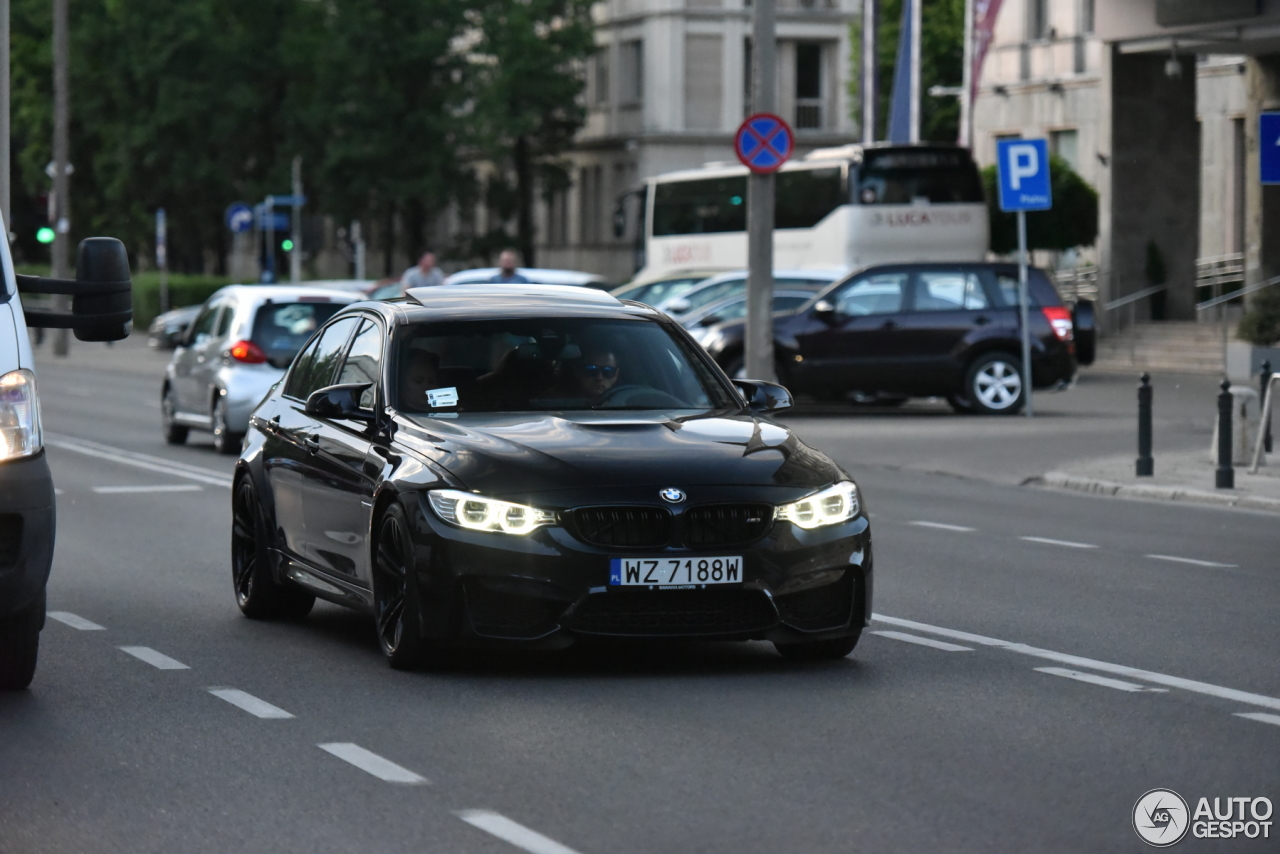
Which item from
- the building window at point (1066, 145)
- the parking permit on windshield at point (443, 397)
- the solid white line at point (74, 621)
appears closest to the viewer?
the parking permit on windshield at point (443, 397)

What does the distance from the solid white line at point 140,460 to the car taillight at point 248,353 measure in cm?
113

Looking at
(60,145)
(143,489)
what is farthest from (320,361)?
(60,145)

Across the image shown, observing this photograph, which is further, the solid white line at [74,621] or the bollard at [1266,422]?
the bollard at [1266,422]

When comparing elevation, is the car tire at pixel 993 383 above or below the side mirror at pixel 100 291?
below

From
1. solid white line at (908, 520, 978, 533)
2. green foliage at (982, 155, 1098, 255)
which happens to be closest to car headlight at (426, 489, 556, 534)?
solid white line at (908, 520, 978, 533)

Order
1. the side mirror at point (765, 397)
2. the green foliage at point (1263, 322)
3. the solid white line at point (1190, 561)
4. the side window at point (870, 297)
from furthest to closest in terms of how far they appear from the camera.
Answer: the side window at point (870, 297) < the green foliage at point (1263, 322) < the solid white line at point (1190, 561) < the side mirror at point (765, 397)

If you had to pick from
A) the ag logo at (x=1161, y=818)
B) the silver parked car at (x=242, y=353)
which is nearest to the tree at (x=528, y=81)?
the silver parked car at (x=242, y=353)

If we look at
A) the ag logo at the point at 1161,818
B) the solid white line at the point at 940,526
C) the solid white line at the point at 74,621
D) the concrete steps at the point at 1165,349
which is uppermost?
the ag logo at the point at 1161,818

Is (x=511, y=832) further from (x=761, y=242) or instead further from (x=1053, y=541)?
(x=761, y=242)

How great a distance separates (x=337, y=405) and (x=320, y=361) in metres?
1.24

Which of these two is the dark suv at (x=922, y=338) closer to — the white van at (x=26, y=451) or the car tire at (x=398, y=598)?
the car tire at (x=398, y=598)

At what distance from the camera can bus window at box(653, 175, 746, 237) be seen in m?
46.4

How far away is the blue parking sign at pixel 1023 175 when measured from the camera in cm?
2617

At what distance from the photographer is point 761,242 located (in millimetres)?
25375
